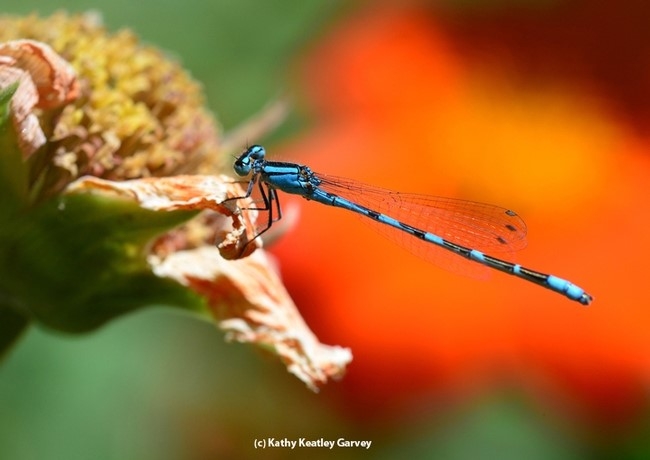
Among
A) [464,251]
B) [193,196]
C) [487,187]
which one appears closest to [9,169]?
[193,196]

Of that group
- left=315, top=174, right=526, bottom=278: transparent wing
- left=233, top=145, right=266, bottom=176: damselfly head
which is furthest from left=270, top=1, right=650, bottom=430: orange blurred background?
left=233, top=145, right=266, bottom=176: damselfly head

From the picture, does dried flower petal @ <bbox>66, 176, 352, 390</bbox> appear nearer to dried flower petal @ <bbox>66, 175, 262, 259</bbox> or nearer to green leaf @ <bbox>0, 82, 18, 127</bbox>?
dried flower petal @ <bbox>66, 175, 262, 259</bbox>

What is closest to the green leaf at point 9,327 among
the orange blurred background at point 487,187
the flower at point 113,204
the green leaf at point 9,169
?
the flower at point 113,204

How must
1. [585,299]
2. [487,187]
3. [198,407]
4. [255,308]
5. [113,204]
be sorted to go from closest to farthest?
[113,204] < [255,308] < [585,299] < [198,407] < [487,187]

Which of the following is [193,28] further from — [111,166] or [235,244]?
[235,244]

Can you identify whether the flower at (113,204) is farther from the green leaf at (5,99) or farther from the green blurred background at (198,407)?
the green blurred background at (198,407)

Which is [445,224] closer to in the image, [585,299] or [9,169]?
[585,299]
